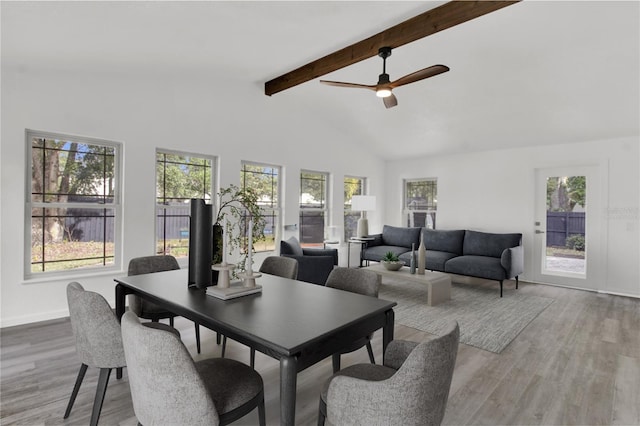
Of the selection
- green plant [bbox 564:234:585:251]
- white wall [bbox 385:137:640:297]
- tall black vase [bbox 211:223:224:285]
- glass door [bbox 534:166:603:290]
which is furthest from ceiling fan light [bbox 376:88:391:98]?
green plant [bbox 564:234:585:251]

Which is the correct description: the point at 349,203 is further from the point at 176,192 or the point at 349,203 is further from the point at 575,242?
the point at 575,242

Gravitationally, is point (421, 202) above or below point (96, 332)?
above

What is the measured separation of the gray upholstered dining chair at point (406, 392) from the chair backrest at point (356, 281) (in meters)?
1.05

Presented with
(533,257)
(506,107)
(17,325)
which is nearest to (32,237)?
(17,325)

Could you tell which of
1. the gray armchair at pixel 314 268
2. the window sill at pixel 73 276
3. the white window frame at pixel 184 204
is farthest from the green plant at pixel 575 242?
the window sill at pixel 73 276

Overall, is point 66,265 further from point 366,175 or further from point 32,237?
point 366,175

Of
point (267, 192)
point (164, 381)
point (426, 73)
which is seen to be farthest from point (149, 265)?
point (267, 192)

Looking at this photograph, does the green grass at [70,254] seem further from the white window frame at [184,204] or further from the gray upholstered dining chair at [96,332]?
the gray upholstered dining chair at [96,332]

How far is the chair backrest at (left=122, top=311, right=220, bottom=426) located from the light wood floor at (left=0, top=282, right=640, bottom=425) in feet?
3.10

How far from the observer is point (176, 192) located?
4.74 m

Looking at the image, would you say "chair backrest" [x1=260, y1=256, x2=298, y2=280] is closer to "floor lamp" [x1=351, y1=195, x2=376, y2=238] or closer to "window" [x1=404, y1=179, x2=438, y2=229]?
"floor lamp" [x1=351, y1=195, x2=376, y2=238]

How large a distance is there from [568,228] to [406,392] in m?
5.73

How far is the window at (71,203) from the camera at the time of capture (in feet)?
12.1

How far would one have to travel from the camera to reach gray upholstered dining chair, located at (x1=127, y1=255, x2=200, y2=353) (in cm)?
261
